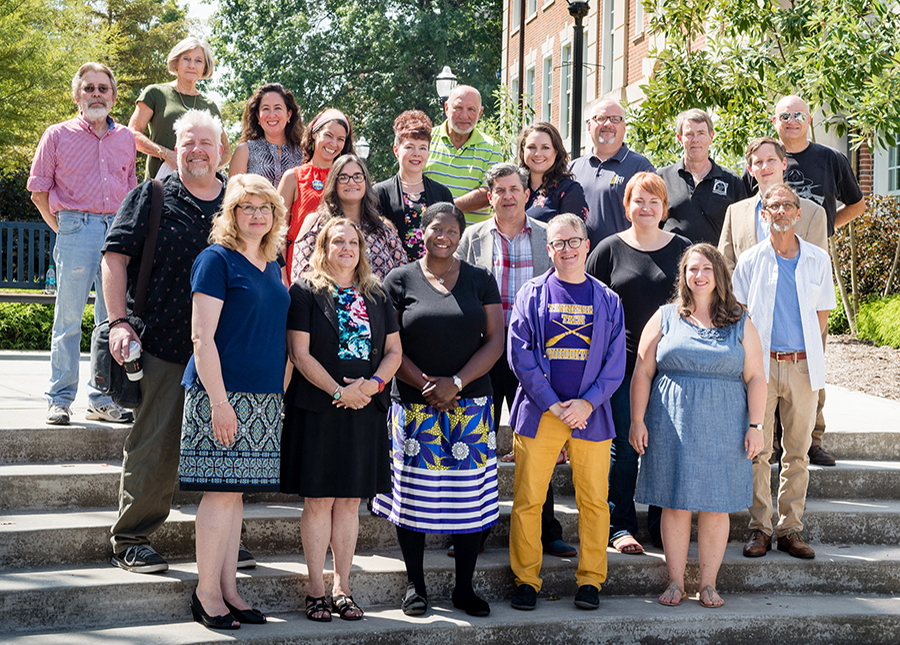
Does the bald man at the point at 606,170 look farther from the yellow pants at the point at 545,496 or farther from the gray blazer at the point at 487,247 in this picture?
the yellow pants at the point at 545,496

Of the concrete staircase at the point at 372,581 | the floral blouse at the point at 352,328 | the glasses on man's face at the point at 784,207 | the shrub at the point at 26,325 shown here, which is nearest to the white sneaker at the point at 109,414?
the concrete staircase at the point at 372,581

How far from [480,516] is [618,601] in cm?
95

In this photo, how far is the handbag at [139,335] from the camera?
4.23 m

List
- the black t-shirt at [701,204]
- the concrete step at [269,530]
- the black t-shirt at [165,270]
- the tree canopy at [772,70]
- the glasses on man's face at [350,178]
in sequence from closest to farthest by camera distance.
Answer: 1. the black t-shirt at [165,270]
2. the concrete step at [269,530]
3. the glasses on man's face at [350,178]
4. the black t-shirt at [701,204]
5. the tree canopy at [772,70]

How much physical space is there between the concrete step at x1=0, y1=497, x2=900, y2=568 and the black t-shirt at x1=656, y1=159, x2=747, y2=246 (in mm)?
1754

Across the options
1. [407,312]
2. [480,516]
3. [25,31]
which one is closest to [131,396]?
[407,312]

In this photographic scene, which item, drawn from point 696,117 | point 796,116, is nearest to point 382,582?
point 696,117

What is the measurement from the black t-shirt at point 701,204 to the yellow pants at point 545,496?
1.79m

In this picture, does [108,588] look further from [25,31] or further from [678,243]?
[25,31]

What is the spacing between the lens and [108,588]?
4.21 meters

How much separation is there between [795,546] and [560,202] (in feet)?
7.78

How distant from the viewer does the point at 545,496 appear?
4.61 metres

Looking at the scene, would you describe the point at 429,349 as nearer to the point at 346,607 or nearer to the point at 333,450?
the point at 333,450

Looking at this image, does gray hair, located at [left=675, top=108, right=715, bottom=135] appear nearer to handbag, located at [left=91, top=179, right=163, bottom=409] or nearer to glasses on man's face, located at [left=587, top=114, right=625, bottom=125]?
glasses on man's face, located at [left=587, top=114, right=625, bottom=125]
